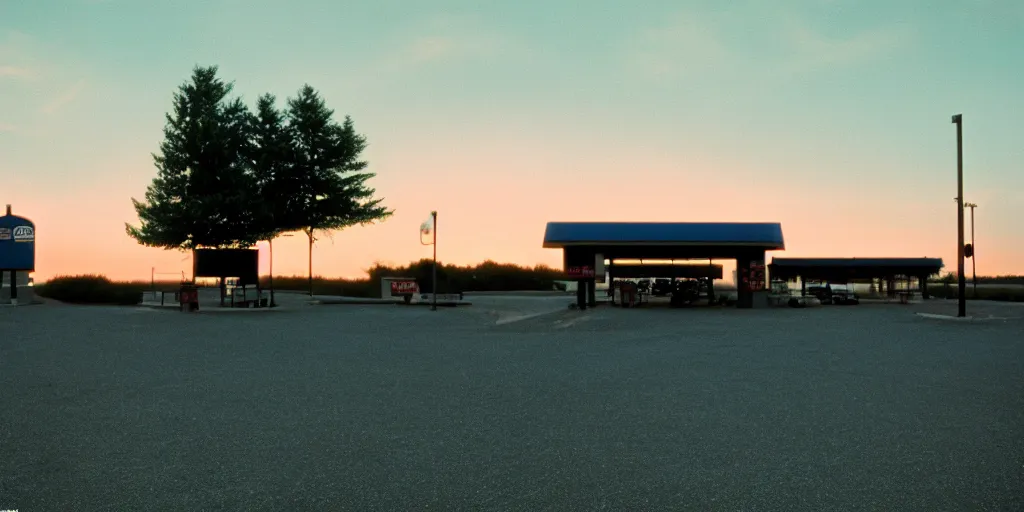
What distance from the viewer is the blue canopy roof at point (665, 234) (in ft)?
125

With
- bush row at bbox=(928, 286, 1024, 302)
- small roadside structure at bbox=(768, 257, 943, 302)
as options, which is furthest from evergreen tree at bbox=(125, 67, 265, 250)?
bush row at bbox=(928, 286, 1024, 302)

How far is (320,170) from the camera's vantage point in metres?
50.0

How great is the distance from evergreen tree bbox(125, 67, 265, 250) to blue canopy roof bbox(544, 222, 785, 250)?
1988 cm

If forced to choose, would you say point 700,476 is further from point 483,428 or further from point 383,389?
point 383,389

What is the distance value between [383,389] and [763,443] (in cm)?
558

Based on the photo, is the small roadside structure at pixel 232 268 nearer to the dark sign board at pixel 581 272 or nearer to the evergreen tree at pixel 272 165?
the evergreen tree at pixel 272 165

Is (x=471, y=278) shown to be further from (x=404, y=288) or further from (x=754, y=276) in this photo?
(x=754, y=276)

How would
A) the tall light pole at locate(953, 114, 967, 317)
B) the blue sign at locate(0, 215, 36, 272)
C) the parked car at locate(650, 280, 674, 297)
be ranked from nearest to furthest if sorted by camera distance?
Answer: the tall light pole at locate(953, 114, 967, 317) < the blue sign at locate(0, 215, 36, 272) < the parked car at locate(650, 280, 674, 297)

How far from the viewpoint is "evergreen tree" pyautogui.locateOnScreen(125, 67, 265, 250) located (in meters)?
44.6

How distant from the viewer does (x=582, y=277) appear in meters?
38.2

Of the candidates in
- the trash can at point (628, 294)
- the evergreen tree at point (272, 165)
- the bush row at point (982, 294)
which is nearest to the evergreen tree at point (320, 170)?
the evergreen tree at point (272, 165)

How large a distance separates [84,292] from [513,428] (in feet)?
172

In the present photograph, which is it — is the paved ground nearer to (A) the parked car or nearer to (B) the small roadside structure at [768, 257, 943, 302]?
(A) the parked car

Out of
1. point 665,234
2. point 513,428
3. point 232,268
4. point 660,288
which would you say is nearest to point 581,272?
point 665,234
